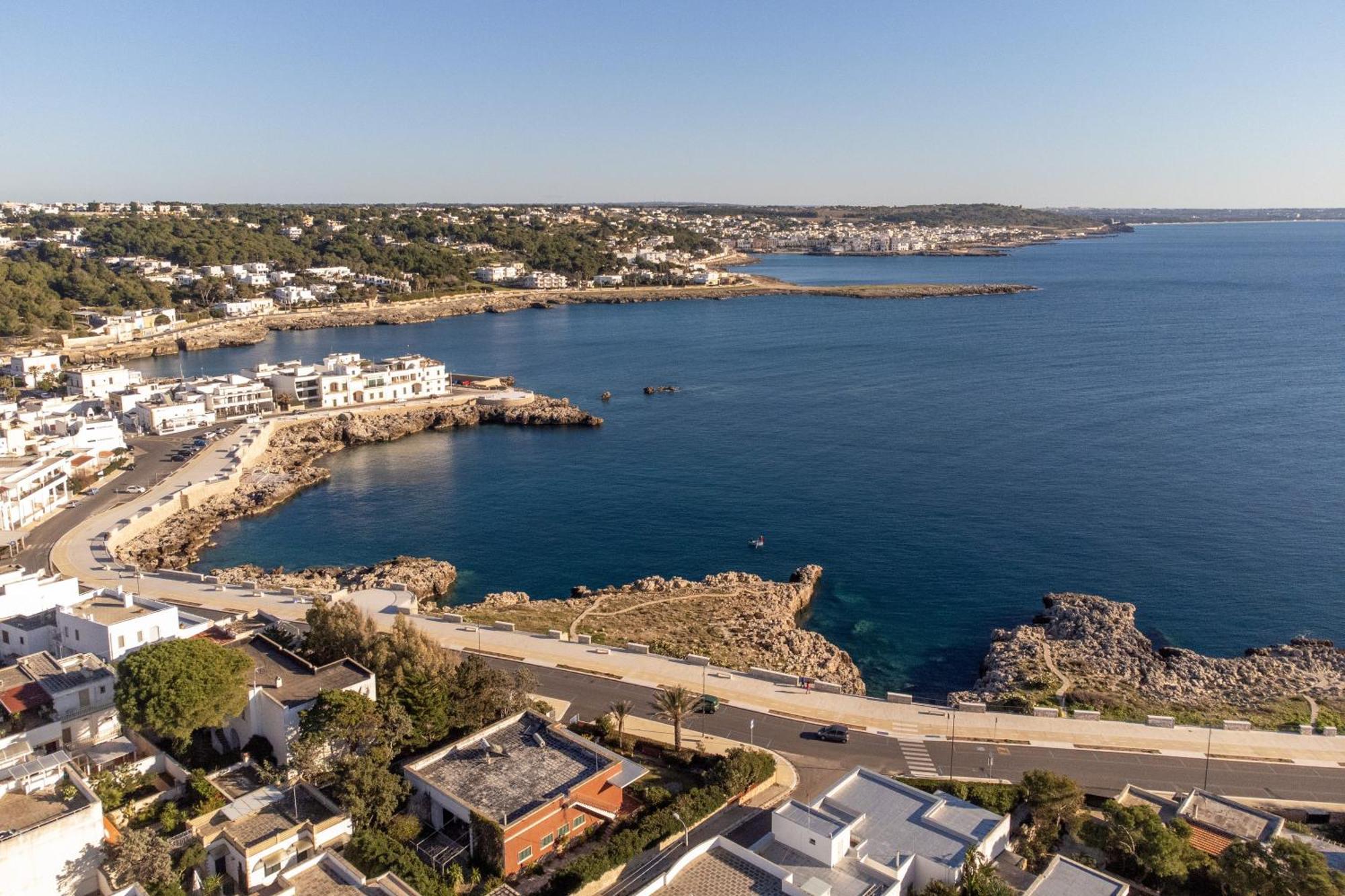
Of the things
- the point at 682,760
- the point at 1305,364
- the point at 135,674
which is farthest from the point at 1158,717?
the point at 1305,364

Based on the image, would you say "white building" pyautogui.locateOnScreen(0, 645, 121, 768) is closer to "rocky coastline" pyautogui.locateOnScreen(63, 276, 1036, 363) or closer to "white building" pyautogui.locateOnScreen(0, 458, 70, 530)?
"white building" pyautogui.locateOnScreen(0, 458, 70, 530)

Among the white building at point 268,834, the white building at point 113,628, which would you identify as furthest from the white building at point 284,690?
the white building at point 113,628

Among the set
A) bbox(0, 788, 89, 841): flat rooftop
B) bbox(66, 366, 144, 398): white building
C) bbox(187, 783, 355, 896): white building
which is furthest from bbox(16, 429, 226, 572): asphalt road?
bbox(187, 783, 355, 896): white building

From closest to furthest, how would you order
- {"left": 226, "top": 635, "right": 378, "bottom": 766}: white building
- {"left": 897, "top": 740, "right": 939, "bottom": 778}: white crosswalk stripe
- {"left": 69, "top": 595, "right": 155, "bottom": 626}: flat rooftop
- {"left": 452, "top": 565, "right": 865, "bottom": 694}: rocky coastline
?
{"left": 226, "top": 635, "right": 378, "bottom": 766}: white building → {"left": 897, "top": 740, "right": 939, "bottom": 778}: white crosswalk stripe → {"left": 69, "top": 595, "right": 155, "bottom": 626}: flat rooftop → {"left": 452, "top": 565, "right": 865, "bottom": 694}: rocky coastline

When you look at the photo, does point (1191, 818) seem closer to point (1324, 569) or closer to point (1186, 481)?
point (1324, 569)

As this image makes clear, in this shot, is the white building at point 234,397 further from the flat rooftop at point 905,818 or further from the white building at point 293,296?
the white building at point 293,296

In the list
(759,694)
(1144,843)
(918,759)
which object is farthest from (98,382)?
(1144,843)

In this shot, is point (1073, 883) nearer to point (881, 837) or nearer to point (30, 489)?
point (881, 837)
